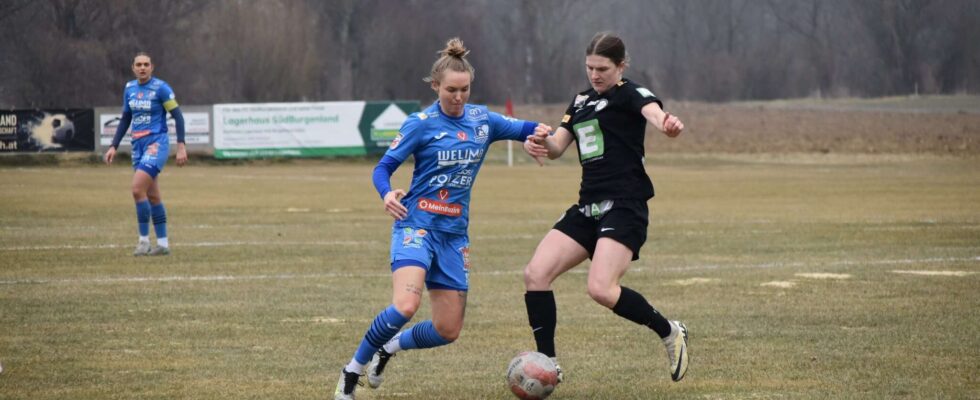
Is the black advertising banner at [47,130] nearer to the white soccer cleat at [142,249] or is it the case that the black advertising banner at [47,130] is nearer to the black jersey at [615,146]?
the white soccer cleat at [142,249]

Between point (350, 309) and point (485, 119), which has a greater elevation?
point (485, 119)

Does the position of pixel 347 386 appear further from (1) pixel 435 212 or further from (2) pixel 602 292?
(2) pixel 602 292

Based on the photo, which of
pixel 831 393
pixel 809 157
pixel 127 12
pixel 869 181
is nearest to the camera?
pixel 831 393

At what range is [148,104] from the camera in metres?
15.1

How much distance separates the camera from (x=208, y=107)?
3825 centimetres

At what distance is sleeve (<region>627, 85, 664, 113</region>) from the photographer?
739cm

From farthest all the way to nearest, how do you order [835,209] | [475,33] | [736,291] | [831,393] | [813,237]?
[475,33] → [835,209] → [813,237] → [736,291] → [831,393]

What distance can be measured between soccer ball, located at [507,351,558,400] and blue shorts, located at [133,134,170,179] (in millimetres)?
8888

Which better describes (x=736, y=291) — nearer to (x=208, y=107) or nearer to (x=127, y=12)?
(x=208, y=107)

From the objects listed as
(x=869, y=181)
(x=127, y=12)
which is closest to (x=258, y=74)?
(x=127, y=12)

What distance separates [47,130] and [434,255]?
33.0 metres

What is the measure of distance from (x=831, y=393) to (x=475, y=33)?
64537 mm

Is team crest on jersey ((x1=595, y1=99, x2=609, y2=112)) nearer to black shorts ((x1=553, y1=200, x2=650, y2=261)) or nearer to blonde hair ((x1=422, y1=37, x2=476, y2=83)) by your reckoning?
black shorts ((x1=553, y1=200, x2=650, y2=261))

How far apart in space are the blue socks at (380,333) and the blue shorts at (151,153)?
28.2 ft
